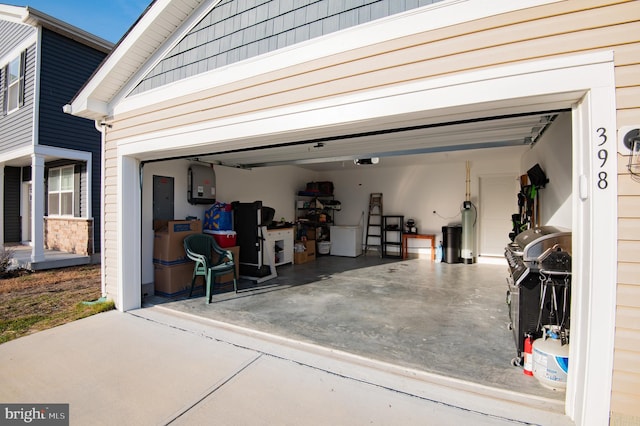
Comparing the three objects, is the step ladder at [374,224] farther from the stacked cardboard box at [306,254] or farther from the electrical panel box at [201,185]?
the electrical panel box at [201,185]

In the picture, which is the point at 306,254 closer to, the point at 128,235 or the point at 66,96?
the point at 128,235

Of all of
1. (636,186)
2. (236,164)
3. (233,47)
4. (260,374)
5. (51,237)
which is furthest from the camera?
(51,237)

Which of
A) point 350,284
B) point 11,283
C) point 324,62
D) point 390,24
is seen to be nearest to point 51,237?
point 11,283

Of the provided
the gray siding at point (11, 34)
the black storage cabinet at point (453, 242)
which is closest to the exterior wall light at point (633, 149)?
the black storage cabinet at point (453, 242)

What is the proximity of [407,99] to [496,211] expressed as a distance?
6.37m

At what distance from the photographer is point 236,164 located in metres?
6.20

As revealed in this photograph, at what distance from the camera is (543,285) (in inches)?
96.2

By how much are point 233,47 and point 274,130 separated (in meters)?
1.14

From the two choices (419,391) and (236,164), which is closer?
(419,391)

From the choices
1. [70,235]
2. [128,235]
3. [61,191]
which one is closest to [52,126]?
[61,191]

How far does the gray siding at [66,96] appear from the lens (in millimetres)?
6531

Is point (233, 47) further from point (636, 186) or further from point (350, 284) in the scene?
point (350, 284)

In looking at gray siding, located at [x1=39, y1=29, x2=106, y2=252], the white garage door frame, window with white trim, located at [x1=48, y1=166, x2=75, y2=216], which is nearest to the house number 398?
the white garage door frame

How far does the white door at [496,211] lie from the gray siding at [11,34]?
1104 centimetres
